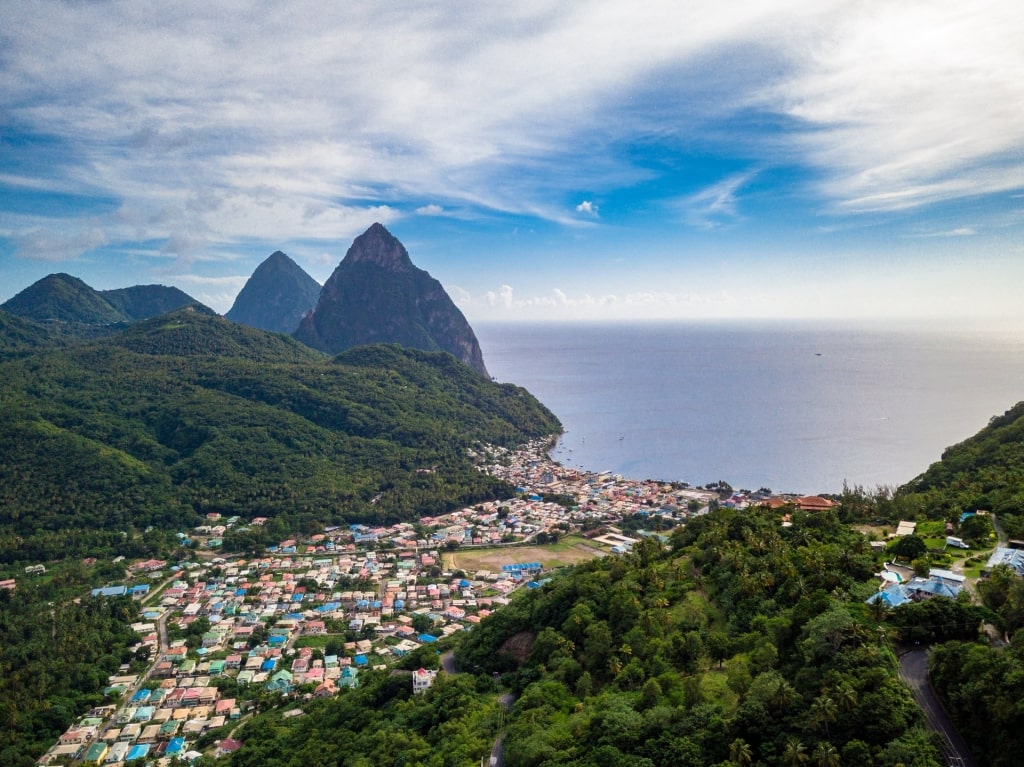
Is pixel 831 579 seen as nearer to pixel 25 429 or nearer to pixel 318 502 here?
pixel 318 502

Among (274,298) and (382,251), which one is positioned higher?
(382,251)

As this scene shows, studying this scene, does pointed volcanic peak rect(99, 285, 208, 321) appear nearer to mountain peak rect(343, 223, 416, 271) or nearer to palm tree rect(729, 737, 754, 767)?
mountain peak rect(343, 223, 416, 271)

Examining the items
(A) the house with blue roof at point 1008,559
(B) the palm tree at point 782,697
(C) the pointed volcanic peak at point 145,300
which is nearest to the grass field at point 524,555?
(A) the house with blue roof at point 1008,559

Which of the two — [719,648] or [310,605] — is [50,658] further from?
[719,648]

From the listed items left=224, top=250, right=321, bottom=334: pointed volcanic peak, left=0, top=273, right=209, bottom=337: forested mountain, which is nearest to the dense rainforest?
left=0, top=273, right=209, bottom=337: forested mountain

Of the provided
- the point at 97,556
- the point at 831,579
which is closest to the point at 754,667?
the point at 831,579

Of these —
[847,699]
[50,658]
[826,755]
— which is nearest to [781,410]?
[847,699]
